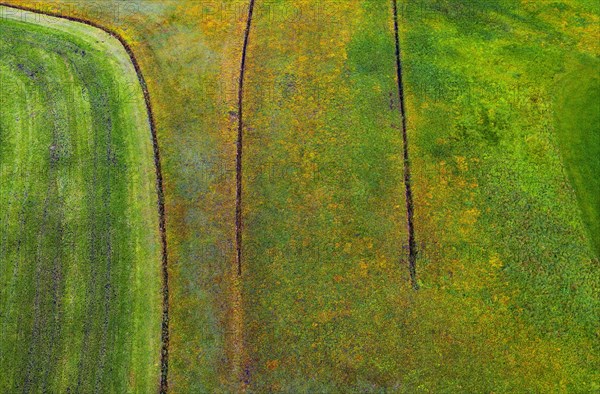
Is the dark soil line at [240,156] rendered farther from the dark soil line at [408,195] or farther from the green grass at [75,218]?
the dark soil line at [408,195]

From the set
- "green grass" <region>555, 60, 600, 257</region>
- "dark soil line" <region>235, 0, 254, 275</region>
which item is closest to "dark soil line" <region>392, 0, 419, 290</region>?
"dark soil line" <region>235, 0, 254, 275</region>

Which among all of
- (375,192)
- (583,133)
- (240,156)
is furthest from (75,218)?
(583,133)

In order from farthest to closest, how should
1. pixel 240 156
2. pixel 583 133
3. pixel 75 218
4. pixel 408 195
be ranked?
pixel 583 133
pixel 240 156
pixel 408 195
pixel 75 218

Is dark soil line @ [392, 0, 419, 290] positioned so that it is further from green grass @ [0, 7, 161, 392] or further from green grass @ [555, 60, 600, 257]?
green grass @ [0, 7, 161, 392]

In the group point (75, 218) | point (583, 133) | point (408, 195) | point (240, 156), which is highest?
point (583, 133)

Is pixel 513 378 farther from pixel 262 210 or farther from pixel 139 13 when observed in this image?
pixel 139 13

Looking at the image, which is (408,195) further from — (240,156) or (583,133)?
(583,133)

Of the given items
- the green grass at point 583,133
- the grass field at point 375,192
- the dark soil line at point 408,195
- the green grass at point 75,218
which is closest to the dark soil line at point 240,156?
the grass field at point 375,192
